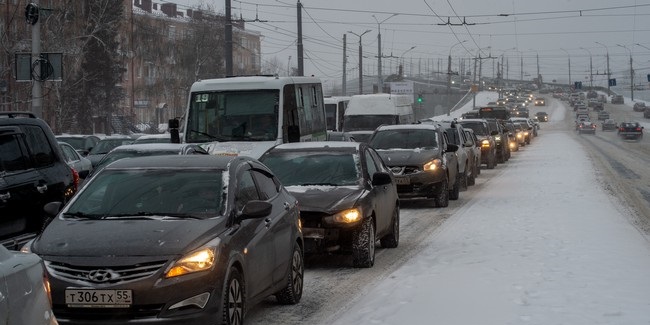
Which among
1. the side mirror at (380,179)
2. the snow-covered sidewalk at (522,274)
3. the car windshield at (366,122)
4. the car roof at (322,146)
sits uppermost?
the car windshield at (366,122)

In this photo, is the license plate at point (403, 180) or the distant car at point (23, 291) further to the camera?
the license plate at point (403, 180)

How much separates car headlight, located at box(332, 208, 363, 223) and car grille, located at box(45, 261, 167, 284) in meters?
4.85

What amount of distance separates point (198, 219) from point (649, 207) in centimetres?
1484

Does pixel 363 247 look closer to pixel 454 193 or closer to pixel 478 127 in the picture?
pixel 454 193

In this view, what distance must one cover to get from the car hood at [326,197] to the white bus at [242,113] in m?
7.89

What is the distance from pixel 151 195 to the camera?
29.1 feet

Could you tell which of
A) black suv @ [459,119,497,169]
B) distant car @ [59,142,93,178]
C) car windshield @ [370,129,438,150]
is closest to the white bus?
car windshield @ [370,129,438,150]

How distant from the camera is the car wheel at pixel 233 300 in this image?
7.88 m

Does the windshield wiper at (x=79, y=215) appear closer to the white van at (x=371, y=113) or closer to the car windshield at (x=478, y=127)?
the white van at (x=371, y=113)

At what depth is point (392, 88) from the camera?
360 feet

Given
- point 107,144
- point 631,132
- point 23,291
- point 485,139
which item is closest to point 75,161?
point 107,144

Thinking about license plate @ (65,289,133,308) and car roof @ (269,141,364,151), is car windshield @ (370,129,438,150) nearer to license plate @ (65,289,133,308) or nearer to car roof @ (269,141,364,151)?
car roof @ (269,141,364,151)

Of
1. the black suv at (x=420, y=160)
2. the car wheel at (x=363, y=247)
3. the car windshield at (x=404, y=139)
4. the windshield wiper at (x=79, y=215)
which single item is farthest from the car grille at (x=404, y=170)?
the windshield wiper at (x=79, y=215)

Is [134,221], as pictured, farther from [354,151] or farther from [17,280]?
[354,151]
